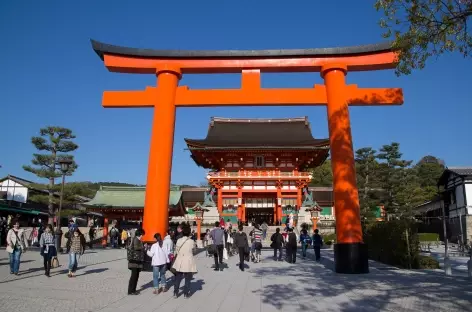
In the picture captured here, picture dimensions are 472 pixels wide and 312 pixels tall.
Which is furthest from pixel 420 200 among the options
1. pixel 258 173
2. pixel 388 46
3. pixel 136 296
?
pixel 136 296

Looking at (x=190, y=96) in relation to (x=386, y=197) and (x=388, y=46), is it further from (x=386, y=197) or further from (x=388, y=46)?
(x=386, y=197)

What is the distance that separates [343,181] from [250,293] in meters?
4.66

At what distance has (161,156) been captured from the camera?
11125 mm

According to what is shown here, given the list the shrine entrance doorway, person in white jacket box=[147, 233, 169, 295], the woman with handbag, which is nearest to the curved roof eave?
the woman with handbag

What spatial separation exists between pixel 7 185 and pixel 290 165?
29720 millimetres

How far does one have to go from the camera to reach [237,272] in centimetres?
1103

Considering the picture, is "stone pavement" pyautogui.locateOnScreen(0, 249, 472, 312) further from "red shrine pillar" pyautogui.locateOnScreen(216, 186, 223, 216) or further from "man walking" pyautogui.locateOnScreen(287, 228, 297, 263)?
"red shrine pillar" pyautogui.locateOnScreen(216, 186, 223, 216)

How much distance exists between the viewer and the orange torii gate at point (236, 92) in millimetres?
10828

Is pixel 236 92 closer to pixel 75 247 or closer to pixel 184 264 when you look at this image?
pixel 184 264

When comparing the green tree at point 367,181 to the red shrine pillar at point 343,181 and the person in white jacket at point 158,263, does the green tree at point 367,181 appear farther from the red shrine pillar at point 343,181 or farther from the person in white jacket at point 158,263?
the person in white jacket at point 158,263

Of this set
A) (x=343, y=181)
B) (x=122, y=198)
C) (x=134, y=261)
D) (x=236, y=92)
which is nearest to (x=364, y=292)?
(x=343, y=181)

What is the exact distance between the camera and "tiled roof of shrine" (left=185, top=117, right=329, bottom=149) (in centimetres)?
3122

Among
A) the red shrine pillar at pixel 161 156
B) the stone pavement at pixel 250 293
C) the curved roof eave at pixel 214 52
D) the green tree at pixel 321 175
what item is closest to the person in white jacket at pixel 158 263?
the stone pavement at pixel 250 293

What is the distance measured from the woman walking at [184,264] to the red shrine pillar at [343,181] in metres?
4.84
